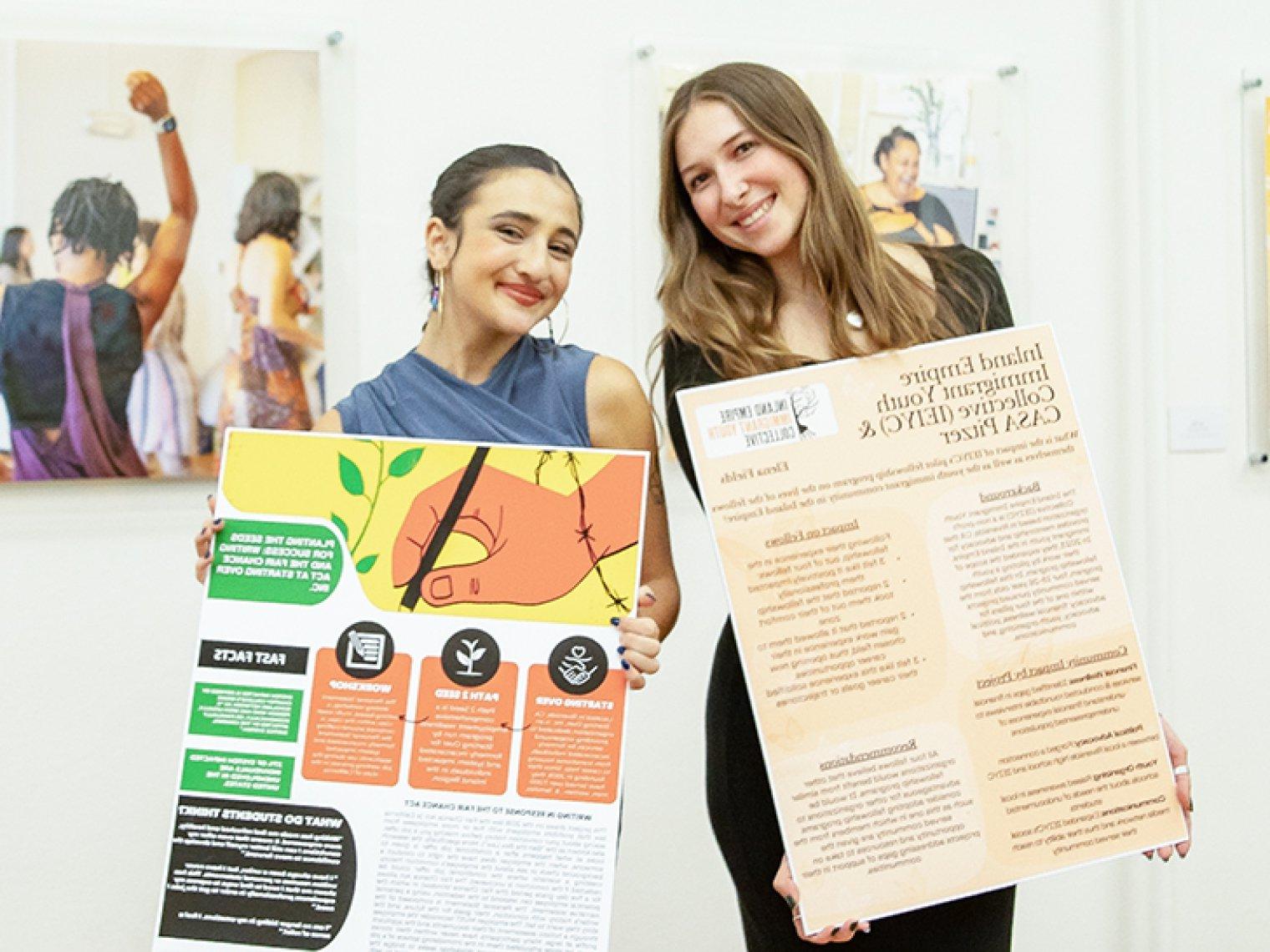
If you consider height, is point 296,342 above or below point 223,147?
below

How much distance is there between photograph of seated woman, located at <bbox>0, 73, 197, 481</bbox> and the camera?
79.2 inches

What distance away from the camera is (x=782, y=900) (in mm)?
1376

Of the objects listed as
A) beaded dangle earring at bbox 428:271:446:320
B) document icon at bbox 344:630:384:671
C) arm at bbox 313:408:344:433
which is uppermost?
beaded dangle earring at bbox 428:271:446:320

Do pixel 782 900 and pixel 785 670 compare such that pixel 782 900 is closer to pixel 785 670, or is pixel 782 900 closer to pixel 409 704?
pixel 785 670

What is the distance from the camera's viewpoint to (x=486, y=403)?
138cm

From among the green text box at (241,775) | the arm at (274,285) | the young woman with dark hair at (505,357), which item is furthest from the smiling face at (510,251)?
the arm at (274,285)

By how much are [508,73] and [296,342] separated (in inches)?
24.8

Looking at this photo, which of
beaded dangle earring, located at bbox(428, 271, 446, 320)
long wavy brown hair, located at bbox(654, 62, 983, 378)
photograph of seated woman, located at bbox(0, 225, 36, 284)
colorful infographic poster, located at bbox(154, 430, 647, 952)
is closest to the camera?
colorful infographic poster, located at bbox(154, 430, 647, 952)

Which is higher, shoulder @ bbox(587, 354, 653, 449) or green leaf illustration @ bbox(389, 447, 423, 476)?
shoulder @ bbox(587, 354, 653, 449)

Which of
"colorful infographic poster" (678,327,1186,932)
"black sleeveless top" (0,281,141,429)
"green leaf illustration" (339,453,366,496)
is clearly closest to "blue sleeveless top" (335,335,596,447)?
"green leaf illustration" (339,453,366,496)

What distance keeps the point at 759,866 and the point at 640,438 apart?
53 centimetres

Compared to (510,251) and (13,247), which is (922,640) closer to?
(510,251)

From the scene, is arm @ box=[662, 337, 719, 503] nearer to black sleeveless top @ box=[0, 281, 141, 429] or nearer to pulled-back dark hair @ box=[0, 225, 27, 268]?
black sleeveless top @ box=[0, 281, 141, 429]

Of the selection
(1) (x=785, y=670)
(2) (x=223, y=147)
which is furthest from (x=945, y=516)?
(2) (x=223, y=147)
